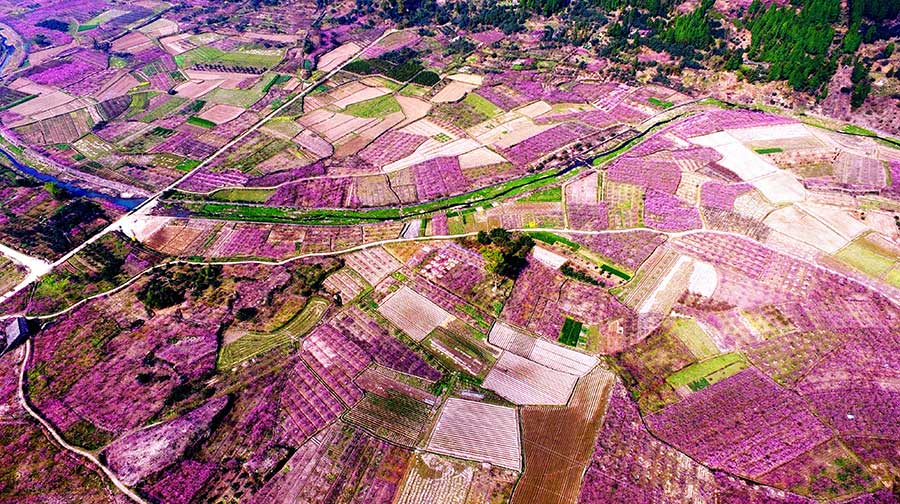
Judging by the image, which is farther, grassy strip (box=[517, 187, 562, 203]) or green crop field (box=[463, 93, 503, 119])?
green crop field (box=[463, 93, 503, 119])

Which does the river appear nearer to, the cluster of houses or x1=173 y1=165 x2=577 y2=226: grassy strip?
x1=173 y1=165 x2=577 y2=226: grassy strip

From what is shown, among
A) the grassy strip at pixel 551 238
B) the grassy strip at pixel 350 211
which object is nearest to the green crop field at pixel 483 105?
the grassy strip at pixel 350 211

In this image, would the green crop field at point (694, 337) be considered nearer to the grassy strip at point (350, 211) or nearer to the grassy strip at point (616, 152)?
the grassy strip at point (350, 211)

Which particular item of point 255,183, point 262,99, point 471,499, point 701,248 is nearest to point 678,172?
point 701,248

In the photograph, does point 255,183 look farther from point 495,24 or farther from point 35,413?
point 495,24

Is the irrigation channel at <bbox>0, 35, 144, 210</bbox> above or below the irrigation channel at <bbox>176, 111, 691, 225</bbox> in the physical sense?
below

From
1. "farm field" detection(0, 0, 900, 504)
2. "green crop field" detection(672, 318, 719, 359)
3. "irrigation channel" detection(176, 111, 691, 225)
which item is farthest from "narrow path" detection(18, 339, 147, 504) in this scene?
"green crop field" detection(672, 318, 719, 359)
